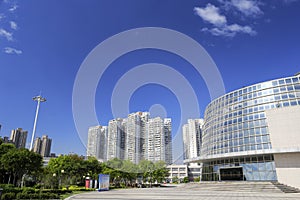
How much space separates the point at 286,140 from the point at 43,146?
16072 cm

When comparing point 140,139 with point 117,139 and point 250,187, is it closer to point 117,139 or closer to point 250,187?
point 117,139

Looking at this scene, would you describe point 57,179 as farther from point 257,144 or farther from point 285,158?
point 285,158

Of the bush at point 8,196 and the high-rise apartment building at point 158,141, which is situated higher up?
the high-rise apartment building at point 158,141

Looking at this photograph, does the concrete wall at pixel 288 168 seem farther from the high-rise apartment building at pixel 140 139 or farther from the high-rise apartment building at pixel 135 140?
the high-rise apartment building at pixel 135 140

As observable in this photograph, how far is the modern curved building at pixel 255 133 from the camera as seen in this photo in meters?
34.7

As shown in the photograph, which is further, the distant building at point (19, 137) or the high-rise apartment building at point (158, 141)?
the distant building at point (19, 137)

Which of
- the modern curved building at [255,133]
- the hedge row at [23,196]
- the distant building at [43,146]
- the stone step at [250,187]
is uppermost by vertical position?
the distant building at [43,146]

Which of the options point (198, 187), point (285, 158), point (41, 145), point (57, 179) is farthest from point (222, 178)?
point (41, 145)

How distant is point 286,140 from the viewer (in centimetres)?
3459

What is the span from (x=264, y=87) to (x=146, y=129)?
3997 centimetres

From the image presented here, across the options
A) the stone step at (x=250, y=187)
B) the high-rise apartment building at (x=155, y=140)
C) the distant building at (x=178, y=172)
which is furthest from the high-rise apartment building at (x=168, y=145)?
the distant building at (x=178, y=172)

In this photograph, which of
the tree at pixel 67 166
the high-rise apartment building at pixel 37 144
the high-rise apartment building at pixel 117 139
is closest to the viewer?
the high-rise apartment building at pixel 117 139

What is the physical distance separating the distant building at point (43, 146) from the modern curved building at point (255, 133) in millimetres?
138572

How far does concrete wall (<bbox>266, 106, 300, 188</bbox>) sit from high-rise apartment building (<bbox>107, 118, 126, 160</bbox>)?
31.9m
